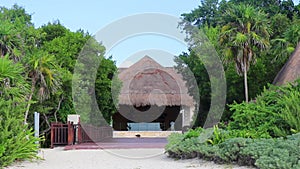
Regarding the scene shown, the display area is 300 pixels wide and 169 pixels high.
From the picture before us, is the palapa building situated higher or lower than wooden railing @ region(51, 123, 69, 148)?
higher

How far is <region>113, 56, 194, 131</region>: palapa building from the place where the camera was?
27.4 m

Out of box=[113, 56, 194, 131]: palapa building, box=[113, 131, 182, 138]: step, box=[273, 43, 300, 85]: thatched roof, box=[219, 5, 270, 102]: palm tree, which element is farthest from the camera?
box=[113, 56, 194, 131]: palapa building

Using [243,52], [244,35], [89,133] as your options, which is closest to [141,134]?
[89,133]

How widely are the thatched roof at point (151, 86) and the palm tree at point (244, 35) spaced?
351 inches

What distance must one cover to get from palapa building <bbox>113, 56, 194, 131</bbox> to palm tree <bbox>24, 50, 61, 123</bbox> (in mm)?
9547

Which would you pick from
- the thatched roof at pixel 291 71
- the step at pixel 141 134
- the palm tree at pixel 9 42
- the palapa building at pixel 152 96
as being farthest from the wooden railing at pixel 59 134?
the palapa building at pixel 152 96

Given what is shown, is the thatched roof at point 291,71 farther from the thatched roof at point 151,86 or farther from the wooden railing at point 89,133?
the thatched roof at point 151,86

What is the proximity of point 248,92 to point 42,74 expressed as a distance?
9.81 metres

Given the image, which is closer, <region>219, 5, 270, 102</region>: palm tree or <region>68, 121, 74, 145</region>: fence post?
<region>68, 121, 74, 145</region>: fence post

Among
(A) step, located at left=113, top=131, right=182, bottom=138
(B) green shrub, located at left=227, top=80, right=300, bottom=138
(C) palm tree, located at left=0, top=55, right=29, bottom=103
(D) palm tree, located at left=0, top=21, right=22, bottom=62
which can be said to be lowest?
(A) step, located at left=113, top=131, right=182, bottom=138

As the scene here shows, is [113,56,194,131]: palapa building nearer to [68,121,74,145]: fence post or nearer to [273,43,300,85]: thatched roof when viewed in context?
[68,121,74,145]: fence post

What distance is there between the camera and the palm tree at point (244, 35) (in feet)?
58.9

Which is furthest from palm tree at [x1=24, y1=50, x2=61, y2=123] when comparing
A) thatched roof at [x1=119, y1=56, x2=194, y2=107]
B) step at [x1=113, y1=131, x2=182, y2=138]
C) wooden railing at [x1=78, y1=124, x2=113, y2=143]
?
thatched roof at [x1=119, y1=56, x2=194, y2=107]

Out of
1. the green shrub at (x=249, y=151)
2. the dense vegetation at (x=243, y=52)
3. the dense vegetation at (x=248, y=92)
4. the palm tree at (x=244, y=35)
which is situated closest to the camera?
the green shrub at (x=249, y=151)
